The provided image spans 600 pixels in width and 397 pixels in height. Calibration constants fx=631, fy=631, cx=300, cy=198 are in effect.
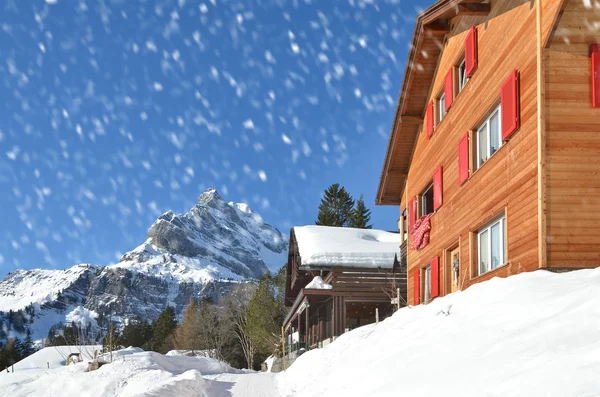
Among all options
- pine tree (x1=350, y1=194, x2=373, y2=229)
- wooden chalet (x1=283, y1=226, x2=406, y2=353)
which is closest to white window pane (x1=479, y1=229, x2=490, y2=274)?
A: wooden chalet (x1=283, y1=226, x2=406, y2=353)

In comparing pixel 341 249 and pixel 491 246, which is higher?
pixel 341 249

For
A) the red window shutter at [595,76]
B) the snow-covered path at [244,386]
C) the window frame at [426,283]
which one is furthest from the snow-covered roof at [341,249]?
the red window shutter at [595,76]

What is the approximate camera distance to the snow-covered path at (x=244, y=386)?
51.9ft

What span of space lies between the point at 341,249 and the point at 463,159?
17.9 metres

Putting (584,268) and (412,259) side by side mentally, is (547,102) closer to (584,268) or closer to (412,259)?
(584,268)

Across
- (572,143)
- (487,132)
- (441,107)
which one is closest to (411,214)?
(441,107)

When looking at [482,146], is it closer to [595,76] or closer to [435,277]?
[595,76]

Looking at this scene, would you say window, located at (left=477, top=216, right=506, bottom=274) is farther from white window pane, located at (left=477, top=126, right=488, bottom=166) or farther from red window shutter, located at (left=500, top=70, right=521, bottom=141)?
red window shutter, located at (left=500, top=70, right=521, bottom=141)

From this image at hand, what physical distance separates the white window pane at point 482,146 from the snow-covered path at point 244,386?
731 centimetres

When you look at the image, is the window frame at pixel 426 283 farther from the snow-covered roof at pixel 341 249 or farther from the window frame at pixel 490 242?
the snow-covered roof at pixel 341 249

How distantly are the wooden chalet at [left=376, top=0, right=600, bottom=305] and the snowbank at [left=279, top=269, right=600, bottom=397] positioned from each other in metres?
1.14

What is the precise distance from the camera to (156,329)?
3236 inches

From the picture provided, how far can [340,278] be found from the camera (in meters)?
26.3

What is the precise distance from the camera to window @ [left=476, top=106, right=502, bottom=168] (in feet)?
42.6
